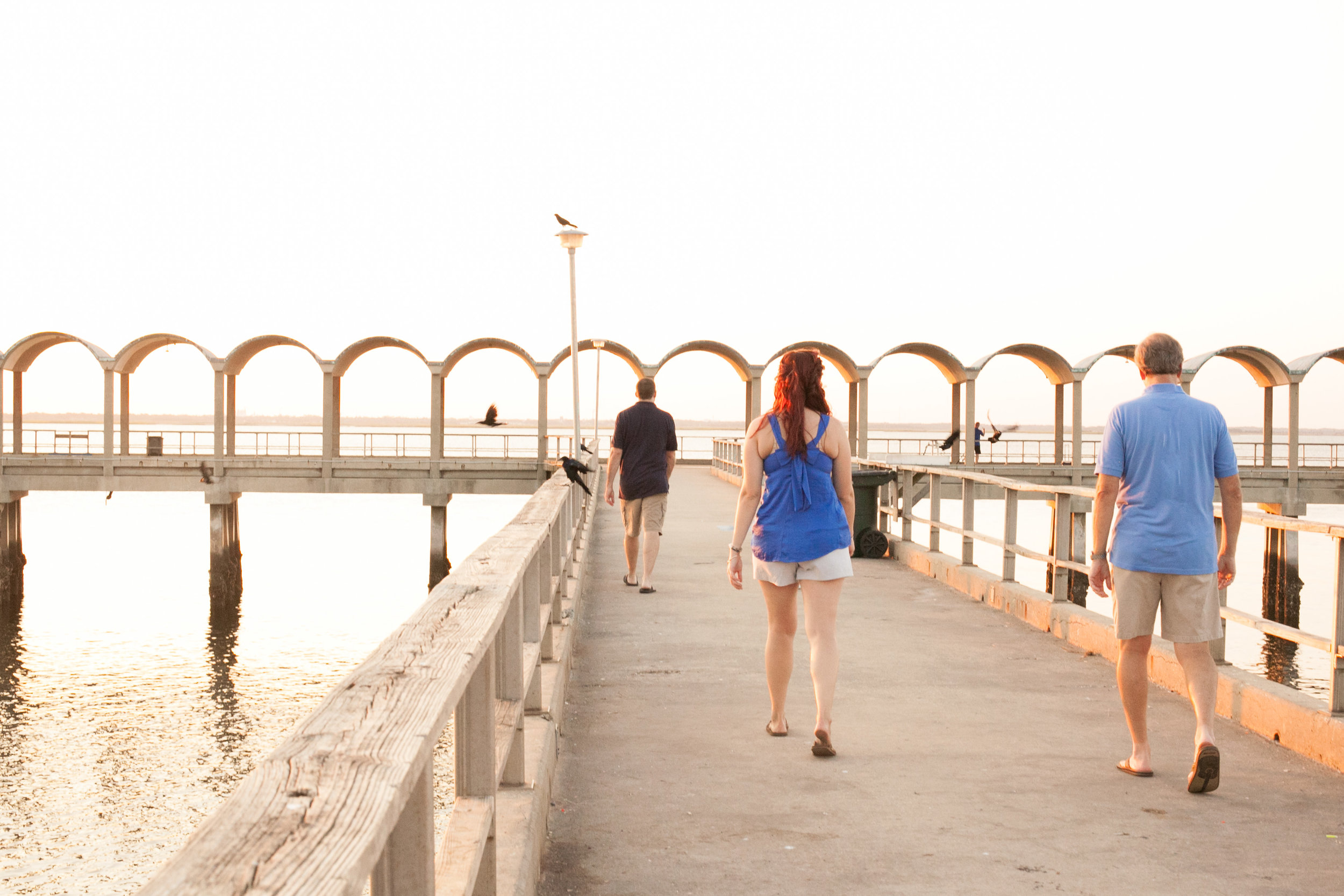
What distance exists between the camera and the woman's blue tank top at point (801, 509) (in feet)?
15.8

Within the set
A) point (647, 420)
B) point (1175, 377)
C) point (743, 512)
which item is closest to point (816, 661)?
point (743, 512)

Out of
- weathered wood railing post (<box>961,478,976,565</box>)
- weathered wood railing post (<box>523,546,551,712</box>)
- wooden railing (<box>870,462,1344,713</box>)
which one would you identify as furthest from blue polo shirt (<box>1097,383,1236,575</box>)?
weathered wood railing post (<box>961,478,976,565</box>)

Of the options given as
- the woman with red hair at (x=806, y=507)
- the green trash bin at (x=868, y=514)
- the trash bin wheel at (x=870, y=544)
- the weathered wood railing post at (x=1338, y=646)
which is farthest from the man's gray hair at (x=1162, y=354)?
the trash bin wheel at (x=870, y=544)

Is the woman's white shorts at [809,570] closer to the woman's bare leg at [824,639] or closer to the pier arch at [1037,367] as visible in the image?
the woman's bare leg at [824,639]

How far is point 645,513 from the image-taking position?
9438 mm

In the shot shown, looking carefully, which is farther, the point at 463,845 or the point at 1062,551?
the point at 1062,551

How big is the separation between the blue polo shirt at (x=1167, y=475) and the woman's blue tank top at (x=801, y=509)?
3.65ft

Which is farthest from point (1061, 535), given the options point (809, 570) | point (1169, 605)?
point (809, 570)

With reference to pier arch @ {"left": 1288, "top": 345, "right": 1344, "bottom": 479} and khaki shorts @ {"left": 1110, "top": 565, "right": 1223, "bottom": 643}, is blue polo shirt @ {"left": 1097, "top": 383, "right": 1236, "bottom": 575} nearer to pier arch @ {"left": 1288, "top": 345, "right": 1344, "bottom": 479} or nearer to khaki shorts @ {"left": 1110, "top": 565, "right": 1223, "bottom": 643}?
khaki shorts @ {"left": 1110, "top": 565, "right": 1223, "bottom": 643}

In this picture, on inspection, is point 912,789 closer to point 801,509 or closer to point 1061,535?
point 801,509

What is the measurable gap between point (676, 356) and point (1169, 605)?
75.9 ft

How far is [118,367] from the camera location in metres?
27.3

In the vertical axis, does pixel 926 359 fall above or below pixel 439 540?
above

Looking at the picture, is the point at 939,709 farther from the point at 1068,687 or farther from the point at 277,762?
the point at 277,762
